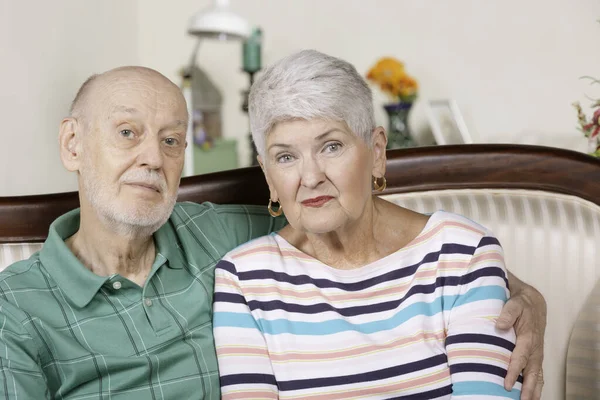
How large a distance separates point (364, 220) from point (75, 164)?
0.62m

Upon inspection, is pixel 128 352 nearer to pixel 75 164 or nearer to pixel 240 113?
pixel 75 164

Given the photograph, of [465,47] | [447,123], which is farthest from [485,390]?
[465,47]

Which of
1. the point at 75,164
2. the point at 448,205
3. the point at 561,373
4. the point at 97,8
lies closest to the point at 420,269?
the point at 448,205

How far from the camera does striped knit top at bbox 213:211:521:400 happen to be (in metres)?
1.36

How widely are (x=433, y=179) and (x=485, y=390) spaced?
0.70 metres

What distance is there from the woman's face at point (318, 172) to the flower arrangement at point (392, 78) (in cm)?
175

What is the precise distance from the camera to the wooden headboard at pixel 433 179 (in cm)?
166

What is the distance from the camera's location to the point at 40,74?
2516 millimetres

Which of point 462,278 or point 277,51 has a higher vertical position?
point 277,51

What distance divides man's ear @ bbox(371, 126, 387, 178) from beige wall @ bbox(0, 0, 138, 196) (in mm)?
1270

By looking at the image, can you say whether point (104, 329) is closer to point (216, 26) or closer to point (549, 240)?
point (549, 240)

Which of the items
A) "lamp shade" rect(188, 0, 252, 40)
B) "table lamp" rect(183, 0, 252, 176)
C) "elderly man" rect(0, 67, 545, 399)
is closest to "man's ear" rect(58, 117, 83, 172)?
"elderly man" rect(0, 67, 545, 399)

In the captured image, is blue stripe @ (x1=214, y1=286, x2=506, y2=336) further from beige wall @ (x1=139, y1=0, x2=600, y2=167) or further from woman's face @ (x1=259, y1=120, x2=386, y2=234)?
beige wall @ (x1=139, y1=0, x2=600, y2=167)

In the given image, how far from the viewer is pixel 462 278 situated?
138cm
